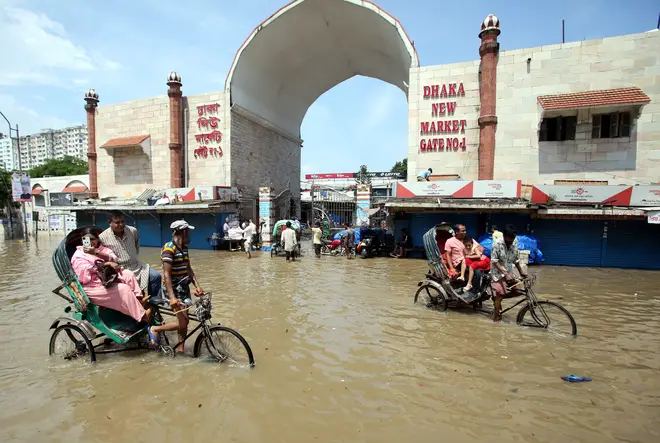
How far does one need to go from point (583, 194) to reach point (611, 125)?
148 inches

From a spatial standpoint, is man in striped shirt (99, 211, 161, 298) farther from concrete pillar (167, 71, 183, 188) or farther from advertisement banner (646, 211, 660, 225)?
concrete pillar (167, 71, 183, 188)

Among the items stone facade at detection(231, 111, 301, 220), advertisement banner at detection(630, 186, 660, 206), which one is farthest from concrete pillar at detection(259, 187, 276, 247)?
advertisement banner at detection(630, 186, 660, 206)

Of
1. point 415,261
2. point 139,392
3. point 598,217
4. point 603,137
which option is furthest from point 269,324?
point 603,137

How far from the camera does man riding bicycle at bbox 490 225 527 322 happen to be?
5.33m

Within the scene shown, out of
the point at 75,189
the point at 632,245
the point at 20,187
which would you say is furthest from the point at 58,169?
the point at 632,245

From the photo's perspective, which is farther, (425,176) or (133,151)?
(133,151)

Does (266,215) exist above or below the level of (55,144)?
below

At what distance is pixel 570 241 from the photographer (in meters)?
12.7

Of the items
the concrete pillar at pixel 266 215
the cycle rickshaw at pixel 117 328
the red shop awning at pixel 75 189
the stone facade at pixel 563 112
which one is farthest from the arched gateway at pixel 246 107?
the cycle rickshaw at pixel 117 328

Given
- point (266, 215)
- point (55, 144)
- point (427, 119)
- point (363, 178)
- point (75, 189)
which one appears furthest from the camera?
point (55, 144)

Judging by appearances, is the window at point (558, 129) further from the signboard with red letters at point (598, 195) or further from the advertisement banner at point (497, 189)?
the advertisement banner at point (497, 189)

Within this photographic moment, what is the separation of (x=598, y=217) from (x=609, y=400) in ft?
36.0

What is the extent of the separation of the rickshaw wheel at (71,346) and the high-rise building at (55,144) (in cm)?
11624

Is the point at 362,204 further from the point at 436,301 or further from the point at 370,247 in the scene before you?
the point at 436,301
